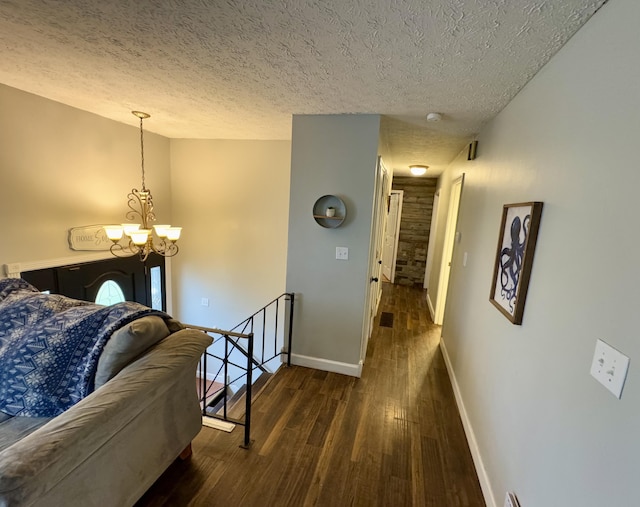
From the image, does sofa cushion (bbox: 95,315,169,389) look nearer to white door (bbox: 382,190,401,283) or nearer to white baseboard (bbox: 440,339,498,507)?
white baseboard (bbox: 440,339,498,507)

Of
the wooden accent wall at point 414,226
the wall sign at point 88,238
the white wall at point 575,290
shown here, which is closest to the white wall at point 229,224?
the wall sign at point 88,238

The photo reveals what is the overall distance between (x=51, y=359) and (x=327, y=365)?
6.59 ft

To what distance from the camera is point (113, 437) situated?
1.18 meters

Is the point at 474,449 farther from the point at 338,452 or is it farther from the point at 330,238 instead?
the point at 330,238

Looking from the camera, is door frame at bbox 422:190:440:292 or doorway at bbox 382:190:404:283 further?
doorway at bbox 382:190:404:283

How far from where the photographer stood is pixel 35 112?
2422 millimetres

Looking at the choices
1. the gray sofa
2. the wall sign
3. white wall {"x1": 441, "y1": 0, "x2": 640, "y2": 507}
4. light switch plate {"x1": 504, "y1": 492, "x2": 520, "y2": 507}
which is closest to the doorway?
white wall {"x1": 441, "y1": 0, "x2": 640, "y2": 507}

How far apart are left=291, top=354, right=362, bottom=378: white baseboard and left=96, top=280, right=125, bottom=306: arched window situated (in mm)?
2100

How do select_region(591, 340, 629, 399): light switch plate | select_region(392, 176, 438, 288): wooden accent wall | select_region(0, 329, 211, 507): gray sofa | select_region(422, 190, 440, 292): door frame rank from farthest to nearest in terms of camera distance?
select_region(392, 176, 438, 288): wooden accent wall → select_region(422, 190, 440, 292): door frame → select_region(0, 329, 211, 507): gray sofa → select_region(591, 340, 629, 399): light switch plate

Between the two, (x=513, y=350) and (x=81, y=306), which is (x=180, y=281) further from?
(x=513, y=350)

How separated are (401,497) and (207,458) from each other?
1129 millimetres

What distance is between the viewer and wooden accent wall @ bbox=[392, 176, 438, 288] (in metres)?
6.11

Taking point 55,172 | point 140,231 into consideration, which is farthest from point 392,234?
point 55,172

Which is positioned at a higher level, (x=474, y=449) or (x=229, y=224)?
(x=229, y=224)
